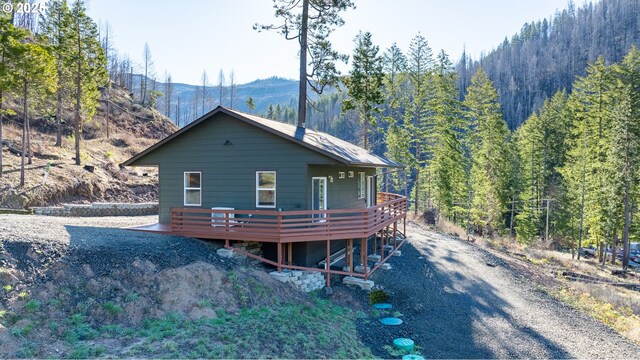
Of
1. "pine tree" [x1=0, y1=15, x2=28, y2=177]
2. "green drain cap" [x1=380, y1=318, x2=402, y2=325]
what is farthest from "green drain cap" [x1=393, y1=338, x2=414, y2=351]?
"pine tree" [x1=0, y1=15, x2=28, y2=177]

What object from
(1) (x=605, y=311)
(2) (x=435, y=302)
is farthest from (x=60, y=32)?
(1) (x=605, y=311)

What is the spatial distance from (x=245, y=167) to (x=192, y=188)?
240 cm

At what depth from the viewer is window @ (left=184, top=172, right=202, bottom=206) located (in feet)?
46.7

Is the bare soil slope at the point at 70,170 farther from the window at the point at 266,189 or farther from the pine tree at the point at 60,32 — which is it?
the window at the point at 266,189

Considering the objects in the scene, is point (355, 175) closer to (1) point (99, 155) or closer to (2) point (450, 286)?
(2) point (450, 286)

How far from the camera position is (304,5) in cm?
2066

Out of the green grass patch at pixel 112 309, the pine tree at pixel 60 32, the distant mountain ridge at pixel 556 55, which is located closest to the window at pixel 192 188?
the green grass patch at pixel 112 309

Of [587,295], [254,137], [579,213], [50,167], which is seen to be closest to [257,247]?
[254,137]

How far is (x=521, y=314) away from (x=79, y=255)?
1259 centimetres

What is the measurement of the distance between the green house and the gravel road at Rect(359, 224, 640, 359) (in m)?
3.76

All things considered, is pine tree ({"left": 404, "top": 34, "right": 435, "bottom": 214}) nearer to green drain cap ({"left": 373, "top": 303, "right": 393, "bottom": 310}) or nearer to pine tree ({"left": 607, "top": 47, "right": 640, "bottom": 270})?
pine tree ({"left": 607, "top": 47, "right": 640, "bottom": 270})

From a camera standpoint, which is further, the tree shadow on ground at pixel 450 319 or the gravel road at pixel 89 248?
the tree shadow on ground at pixel 450 319

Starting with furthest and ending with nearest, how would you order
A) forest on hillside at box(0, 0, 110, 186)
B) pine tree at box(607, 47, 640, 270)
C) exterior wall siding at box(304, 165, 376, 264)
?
1. pine tree at box(607, 47, 640, 270)
2. forest on hillside at box(0, 0, 110, 186)
3. exterior wall siding at box(304, 165, 376, 264)

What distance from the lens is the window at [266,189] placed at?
43.4 feet
